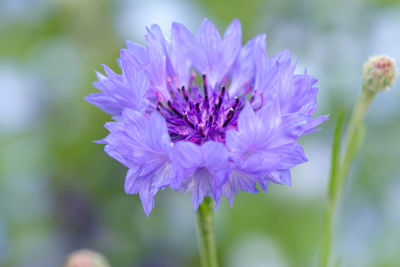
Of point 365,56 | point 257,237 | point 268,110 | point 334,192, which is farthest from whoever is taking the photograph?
point 365,56

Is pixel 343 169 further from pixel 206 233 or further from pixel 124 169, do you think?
pixel 124 169

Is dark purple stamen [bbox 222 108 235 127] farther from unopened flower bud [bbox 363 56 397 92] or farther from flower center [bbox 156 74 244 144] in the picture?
unopened flower bud [bbox 363 56 397 92]

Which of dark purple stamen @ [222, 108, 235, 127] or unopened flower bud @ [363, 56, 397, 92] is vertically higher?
unopened flower bud @ [363, 56, 397, 92]

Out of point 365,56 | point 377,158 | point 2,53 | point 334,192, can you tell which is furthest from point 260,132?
point 2,53

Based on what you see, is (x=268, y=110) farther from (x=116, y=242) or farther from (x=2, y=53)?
(x=2, y=53)

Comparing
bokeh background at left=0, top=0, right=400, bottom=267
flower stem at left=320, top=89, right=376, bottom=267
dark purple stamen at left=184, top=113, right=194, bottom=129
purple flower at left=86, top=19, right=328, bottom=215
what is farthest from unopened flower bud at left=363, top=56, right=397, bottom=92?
bokeh background at left=0, top=0, right=400, bottom=267

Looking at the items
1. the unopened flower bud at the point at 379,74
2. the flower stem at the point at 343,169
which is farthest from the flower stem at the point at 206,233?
the unopened flower bud at the point at 379,74

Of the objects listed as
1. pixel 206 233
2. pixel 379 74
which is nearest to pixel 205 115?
pixel 206 233
